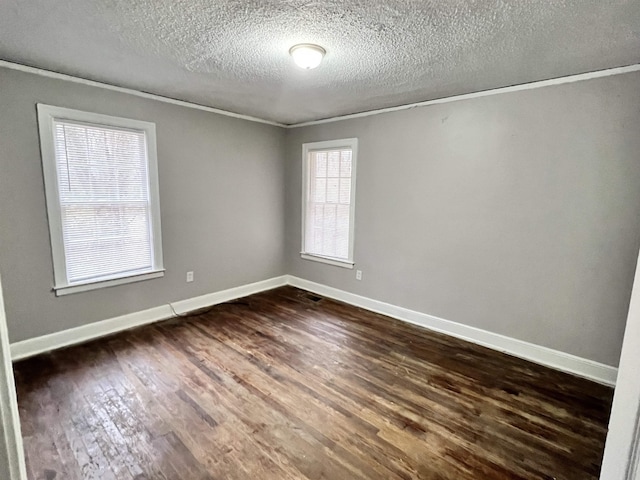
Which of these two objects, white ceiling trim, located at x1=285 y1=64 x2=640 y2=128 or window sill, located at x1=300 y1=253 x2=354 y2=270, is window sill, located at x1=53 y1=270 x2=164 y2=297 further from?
white ceiling trim, located at x1=285 y1=64 x2=640 y2=128

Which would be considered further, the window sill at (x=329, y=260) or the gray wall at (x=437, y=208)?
the window sill at (x=329, y=260)

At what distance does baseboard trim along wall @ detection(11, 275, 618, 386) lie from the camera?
8.93 ft

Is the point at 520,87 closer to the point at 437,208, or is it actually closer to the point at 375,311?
the point at 437,208

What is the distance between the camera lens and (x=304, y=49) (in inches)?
84.1

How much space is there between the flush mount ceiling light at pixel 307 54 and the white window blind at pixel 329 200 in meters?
1.84

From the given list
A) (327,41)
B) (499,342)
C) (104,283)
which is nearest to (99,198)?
(104,283)

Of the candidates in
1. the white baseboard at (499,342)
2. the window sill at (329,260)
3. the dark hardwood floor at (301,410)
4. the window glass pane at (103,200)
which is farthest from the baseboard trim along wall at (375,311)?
the window glass pane at (103,200)

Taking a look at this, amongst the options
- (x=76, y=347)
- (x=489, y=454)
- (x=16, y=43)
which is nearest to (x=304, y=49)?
(x=16, y=43)

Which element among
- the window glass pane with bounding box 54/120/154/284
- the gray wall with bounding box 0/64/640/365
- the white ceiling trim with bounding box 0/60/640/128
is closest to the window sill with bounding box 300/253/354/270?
the gray wall with bounding box 0/64/640/365

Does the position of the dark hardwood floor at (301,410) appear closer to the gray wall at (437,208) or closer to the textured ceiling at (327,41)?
the gray wall at (437,208)

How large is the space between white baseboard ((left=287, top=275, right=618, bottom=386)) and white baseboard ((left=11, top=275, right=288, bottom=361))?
4.85 feet

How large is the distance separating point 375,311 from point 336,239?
1071 mm

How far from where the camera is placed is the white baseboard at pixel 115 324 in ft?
9.33

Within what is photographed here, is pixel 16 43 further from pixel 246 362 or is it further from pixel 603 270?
pixel 603 270
